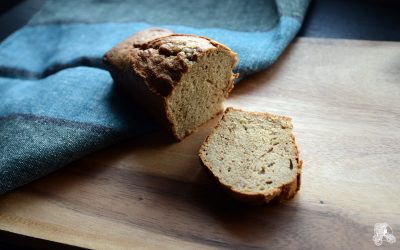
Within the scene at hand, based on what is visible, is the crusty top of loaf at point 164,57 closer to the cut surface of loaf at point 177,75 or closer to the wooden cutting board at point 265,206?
the cut surface of loaf at point 177,75

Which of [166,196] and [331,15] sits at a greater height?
[331,15]

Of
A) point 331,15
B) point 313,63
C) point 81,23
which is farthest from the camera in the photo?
point 81,23

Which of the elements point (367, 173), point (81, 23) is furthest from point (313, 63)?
point (81, 23)

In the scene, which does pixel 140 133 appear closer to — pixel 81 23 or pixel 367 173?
pixel 367 173

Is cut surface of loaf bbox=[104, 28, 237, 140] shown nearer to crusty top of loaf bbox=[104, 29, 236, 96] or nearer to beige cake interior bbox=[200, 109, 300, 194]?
crusty top of loaf bbox=[104, 29, 236, 96]

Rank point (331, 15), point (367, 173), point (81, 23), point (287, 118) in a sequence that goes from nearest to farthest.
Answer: point (367, 173) < point (287, 118) < point (331, 15) < point (81, 23)

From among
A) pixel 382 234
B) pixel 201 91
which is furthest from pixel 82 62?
pixel 382 234

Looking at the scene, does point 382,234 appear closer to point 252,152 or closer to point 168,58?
point 252,152
